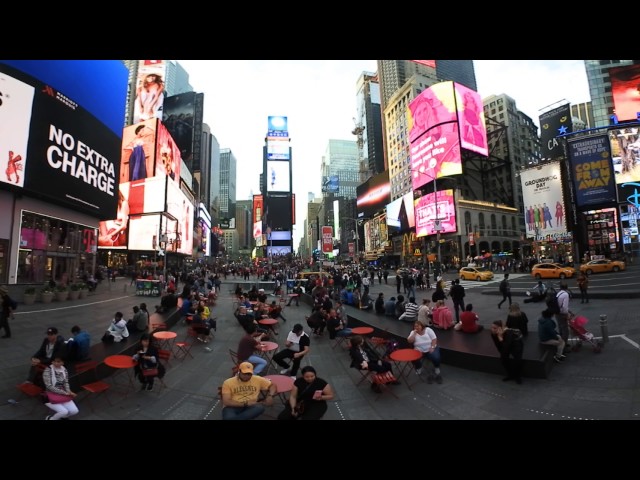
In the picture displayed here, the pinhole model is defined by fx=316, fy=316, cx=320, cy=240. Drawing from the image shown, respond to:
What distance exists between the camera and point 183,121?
99.4 metres

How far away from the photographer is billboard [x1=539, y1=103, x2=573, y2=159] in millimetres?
49188

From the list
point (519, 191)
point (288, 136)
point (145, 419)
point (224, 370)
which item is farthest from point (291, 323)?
point (288, 136)

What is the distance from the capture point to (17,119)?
19312 millimetres

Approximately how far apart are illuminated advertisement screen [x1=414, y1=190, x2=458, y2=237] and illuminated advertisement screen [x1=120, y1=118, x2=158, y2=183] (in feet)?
161

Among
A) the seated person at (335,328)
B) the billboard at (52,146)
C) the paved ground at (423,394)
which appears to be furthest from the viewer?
the billboard at (52,146)

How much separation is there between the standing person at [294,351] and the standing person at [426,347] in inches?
102

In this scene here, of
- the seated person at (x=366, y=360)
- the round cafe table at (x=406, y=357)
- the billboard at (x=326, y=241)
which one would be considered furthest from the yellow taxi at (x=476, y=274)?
the seated person at (x=366, y=360)

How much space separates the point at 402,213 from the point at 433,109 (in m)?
23.2

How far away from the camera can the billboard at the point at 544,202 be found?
48031 millimetres

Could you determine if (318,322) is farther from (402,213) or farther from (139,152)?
(402,213)

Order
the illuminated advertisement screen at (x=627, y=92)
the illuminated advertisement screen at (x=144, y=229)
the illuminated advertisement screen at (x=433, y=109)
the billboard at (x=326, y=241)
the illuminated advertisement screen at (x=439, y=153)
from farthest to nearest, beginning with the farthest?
the illuminated advertisement screen at (x=433, y=109) → the illuminated advertisement screen at (x=439, y=153) → the illuminated advertisement screen at (x=144, y=229) → the illuminated advertisement screen at (x=627, y=92) → the billboard at (x=326, y=241)

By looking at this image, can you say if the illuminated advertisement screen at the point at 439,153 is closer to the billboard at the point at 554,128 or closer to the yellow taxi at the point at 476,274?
the billboard at the point at 554,128

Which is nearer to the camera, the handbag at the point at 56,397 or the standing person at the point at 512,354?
the handbag at the point at 56,397

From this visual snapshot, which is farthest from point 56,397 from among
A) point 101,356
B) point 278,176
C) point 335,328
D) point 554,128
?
point 278,176
